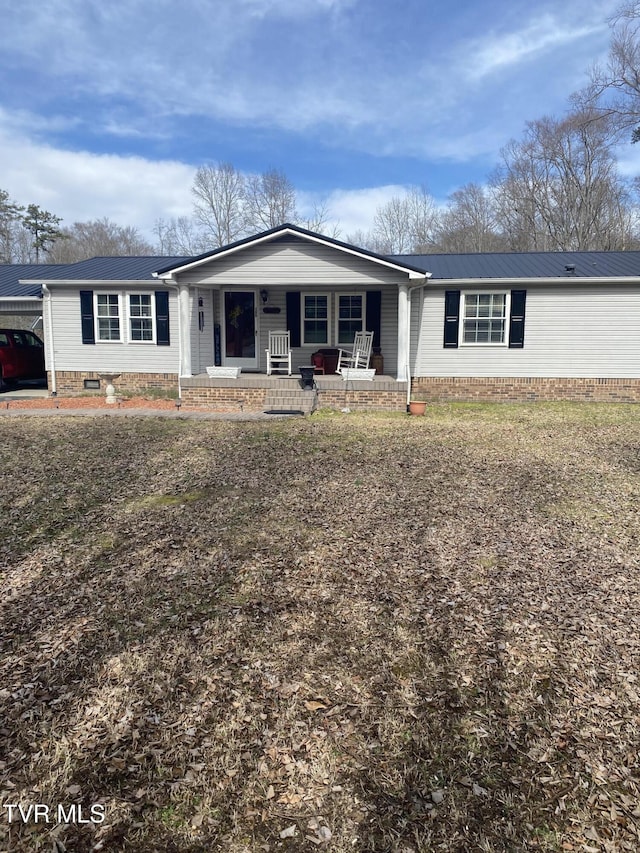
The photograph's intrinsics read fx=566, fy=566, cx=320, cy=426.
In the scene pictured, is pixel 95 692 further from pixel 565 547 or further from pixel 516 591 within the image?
pixel 565 547

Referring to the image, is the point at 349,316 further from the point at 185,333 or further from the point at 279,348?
the point at 185,333

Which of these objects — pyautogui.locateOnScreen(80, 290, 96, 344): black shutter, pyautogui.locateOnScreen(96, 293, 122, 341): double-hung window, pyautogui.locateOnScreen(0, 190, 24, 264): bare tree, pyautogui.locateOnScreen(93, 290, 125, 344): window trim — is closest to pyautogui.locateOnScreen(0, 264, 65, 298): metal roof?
→ pyautogui.locateOnScreen(80, 290, 96, 344): black shutter

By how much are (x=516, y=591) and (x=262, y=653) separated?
5.92ft

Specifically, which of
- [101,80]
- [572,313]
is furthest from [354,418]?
[101,80]

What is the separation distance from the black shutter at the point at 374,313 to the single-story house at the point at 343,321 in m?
0.03

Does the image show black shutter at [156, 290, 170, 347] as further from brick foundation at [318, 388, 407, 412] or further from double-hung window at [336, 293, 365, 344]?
brick foundation at [318, 388, 407, 412]

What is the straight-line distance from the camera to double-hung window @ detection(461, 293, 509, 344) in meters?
12.6

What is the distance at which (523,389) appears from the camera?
1277 cm

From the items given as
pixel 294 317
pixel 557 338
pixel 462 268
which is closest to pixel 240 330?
pixel 294 317

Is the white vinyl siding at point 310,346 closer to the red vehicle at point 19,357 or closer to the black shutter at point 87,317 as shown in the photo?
the black shutter at point 87,317

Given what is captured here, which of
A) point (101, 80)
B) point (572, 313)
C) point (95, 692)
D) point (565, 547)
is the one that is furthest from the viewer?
point (101, 80)

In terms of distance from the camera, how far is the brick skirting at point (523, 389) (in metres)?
12.6

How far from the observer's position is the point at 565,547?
460cm

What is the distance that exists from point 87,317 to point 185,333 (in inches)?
134
